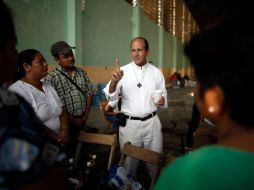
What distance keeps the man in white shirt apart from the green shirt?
8.69ft

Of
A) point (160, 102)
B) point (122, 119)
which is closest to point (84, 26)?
point (122, 119)

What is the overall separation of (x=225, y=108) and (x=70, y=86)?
3.08m

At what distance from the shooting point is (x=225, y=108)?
0.91 metres

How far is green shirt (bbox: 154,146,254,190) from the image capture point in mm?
796

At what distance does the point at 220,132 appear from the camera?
0.95 metres

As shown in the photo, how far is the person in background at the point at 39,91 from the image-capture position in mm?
2842

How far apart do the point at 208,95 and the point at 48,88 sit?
242cm

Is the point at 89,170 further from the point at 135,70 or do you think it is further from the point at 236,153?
the point at 236,153

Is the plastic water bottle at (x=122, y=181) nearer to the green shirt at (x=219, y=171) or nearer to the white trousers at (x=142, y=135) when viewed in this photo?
the white trousers at (x=142, y=135)

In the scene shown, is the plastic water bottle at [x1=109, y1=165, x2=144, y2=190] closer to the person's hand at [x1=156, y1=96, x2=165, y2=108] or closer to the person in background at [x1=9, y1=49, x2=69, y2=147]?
the person in background at [x1=9, y1=49, x2=69, y2=147]

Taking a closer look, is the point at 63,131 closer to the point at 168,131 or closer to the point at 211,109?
the point at 168,131

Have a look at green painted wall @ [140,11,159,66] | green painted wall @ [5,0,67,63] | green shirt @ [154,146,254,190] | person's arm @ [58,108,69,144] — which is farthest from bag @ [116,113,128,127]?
green painted wall @ [140,11,159,66]

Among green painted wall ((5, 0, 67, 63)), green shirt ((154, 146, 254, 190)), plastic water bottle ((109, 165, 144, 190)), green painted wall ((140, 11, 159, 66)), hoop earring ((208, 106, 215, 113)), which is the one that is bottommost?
plastic water bottle ((109, 165, 144, 190))

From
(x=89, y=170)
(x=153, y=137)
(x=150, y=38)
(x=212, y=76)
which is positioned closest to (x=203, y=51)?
(x=212, y=76)
